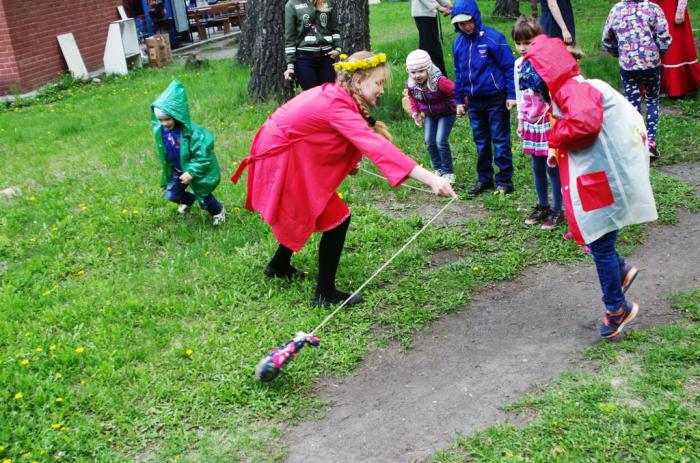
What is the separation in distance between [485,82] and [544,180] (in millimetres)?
1068

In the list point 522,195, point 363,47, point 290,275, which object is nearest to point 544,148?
point 522,195

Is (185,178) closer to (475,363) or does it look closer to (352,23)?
(475,363)

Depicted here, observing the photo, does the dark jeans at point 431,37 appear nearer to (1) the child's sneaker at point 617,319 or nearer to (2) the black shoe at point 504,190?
(2) the black shoe at point 504,190

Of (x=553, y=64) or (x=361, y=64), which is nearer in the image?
(x=553, y=64)

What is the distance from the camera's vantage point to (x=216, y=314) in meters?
5.24

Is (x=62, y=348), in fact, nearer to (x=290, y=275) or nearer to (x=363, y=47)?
(x=290, y=275)

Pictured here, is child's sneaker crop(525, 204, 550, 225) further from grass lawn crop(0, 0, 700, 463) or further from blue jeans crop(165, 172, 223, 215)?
blue jeans crop(165, 172, 223, 215)

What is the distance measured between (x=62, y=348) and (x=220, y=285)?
1.27 m

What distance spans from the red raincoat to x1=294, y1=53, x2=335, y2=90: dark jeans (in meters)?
3.67

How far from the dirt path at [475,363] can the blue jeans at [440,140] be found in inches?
77.5

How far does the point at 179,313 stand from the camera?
17.3ft

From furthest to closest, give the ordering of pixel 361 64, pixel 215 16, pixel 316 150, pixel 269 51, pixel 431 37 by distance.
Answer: pixel 215 16 < pixel 431 37 < pixel 269 51 < pixel 316 150 < pixel 361 64

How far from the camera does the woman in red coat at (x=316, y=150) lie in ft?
15.0

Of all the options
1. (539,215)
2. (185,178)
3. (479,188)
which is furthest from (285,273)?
(479,188)
